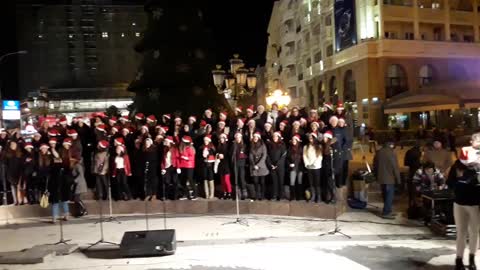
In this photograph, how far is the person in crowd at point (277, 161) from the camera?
538 inches

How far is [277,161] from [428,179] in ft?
12.1

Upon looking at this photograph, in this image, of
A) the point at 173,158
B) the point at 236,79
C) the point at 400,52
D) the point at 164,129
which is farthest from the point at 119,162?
the point at 400,52

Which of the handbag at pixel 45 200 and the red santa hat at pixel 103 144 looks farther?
the red santa hat at pixel 103 144

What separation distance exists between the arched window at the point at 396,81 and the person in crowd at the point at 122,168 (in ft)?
124

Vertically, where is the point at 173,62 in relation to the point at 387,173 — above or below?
above

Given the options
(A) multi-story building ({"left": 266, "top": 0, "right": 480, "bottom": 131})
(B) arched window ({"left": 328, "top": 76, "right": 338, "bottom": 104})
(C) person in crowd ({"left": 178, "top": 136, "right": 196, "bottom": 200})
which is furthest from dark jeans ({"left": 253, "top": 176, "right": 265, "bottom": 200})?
(B) arched window ({"left": 328, "top": 76, "right": 338, "bottom": 104})

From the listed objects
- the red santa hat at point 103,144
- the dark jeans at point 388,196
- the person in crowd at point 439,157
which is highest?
the red santa hat at point 103,144

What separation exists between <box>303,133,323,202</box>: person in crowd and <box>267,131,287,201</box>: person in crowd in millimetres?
620

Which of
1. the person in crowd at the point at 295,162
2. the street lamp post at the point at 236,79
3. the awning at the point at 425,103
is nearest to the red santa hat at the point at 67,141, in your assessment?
the person in crowd at the point at 295,162

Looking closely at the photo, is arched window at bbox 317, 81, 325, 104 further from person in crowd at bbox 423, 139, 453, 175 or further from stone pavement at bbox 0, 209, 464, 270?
stone pavement at bbox 0, 209, 464, 270

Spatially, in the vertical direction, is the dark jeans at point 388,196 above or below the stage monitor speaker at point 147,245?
above

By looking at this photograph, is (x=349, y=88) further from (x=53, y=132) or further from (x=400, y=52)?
(x=53, y=132)

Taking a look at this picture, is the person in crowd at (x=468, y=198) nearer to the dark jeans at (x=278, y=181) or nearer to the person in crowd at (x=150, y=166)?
the dark jeans at (x=278, y=181)

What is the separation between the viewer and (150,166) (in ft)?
46.4
